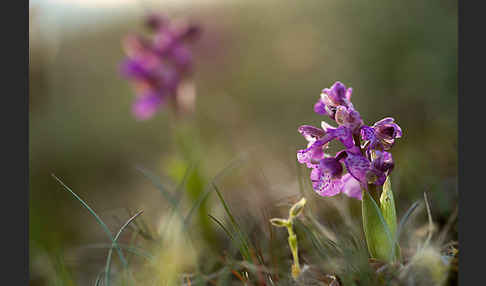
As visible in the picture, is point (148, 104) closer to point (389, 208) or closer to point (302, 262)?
point (302, 262)

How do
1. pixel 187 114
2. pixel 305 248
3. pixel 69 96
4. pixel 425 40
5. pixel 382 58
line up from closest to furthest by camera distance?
pixel 305 248 → pixel 187 114 → pixel 425 40 → pixel 382 58 → pixel 69 96

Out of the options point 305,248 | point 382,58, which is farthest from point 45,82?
point 305,248

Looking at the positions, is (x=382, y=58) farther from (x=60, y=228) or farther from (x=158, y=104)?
(x=60, y=228)

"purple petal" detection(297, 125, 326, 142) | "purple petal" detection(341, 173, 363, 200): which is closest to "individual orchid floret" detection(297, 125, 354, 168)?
"purple petal" detection(297, 125, 326, 142)

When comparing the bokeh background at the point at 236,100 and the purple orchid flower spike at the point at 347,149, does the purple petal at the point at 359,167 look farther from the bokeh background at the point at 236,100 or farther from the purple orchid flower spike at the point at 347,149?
the bokeh background at the point at 236,100

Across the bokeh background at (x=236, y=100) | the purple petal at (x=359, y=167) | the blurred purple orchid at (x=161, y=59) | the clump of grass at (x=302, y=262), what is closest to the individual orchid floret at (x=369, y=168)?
the purple petal at (x=359, y=167)

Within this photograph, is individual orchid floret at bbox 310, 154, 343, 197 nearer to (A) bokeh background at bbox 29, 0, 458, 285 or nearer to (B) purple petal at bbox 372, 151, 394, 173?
(B) purple petal at bbox 372, 151, 394, 173
